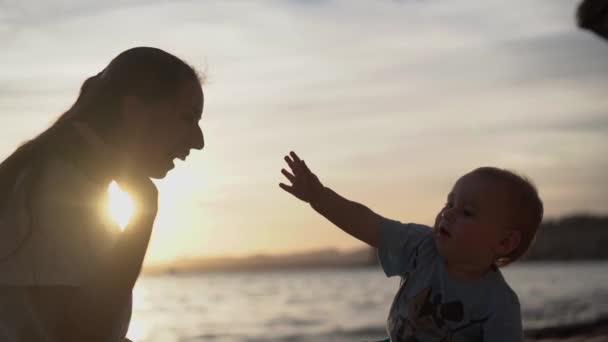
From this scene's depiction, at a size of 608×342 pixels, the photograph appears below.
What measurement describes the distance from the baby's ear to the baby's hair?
0.02 meters

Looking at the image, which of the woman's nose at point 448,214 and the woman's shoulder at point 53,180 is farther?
the woman's nose at point 448,214

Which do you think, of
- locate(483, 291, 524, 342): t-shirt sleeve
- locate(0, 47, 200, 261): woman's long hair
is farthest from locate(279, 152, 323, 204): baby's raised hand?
locate(483, 291, 524, 342): t-shirt sleeve

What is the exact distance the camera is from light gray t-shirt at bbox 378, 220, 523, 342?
3078 millimetres

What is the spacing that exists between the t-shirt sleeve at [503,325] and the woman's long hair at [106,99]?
4.97 feet

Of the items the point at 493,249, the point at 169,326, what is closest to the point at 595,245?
the point at 169,326

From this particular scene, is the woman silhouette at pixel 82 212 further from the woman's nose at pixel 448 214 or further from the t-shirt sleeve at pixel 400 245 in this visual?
the woman's nose at pixel 448 214

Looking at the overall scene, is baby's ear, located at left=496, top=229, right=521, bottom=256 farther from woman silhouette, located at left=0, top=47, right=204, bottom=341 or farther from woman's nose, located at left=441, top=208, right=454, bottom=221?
woman silhouette, located at left=0, top=47, right=204, bottom=341

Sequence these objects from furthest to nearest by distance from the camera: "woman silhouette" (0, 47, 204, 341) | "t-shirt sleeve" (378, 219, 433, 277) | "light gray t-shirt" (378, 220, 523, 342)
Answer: "t-shirt sleeve" (378, 219, 433, 277) → "light gray t-shirt" (378, 220, 523, 342) → "woman silhouette" (0, 47, 204, 341)

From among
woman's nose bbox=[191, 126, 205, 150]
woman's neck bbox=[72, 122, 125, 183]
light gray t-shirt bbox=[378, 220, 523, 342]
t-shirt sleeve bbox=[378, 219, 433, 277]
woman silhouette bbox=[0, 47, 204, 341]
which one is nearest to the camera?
woman silhouette bbox=[0, 47, 204, 341]

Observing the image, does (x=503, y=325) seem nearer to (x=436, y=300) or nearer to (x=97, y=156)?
(x=436, y=300)

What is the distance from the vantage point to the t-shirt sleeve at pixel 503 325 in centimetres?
305

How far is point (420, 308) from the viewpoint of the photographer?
10.3ft

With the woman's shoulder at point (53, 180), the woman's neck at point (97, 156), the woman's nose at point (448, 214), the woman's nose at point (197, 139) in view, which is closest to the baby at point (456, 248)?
the woman's nose at point (448, 214)

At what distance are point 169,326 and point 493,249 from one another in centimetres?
1549
